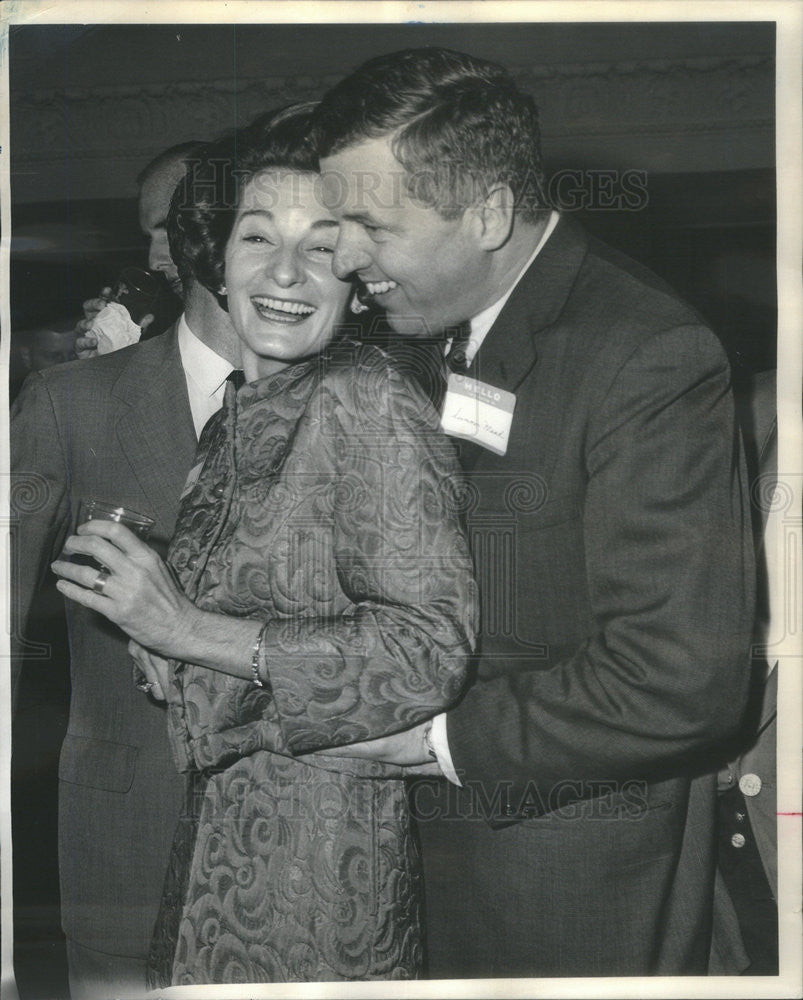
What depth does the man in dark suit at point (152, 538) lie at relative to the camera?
7.42 feet

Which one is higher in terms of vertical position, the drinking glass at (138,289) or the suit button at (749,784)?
the drinking glass at (138,289)

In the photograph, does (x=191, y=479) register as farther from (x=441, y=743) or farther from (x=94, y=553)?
(x=441, y=743)

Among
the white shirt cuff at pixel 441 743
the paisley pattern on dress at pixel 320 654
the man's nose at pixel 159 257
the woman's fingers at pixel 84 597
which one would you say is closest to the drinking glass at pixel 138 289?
the man's nose at pixel 159 257

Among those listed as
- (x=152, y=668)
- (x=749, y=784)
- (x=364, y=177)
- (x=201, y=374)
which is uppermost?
(x=364, y=177)

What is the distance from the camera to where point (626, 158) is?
2281 mm

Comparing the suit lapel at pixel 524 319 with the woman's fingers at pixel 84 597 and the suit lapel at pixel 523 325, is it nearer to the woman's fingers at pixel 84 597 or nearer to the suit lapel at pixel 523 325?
the suit lapel at pixel 523 325

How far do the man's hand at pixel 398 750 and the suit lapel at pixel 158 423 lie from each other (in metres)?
0.60

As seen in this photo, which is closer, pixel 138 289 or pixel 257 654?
pixel 257 654

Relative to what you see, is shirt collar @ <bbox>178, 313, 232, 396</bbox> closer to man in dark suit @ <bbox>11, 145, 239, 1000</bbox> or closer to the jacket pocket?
man in dark suit @ <bbox>11, 145, 239, 1000</bbox>

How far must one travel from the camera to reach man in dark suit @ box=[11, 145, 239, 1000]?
7.42ft

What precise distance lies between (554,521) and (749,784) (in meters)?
0.71

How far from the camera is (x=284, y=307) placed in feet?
7.27

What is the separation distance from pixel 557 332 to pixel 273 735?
990 mm

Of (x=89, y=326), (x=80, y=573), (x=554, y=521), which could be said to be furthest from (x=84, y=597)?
(x=554, y=521)
